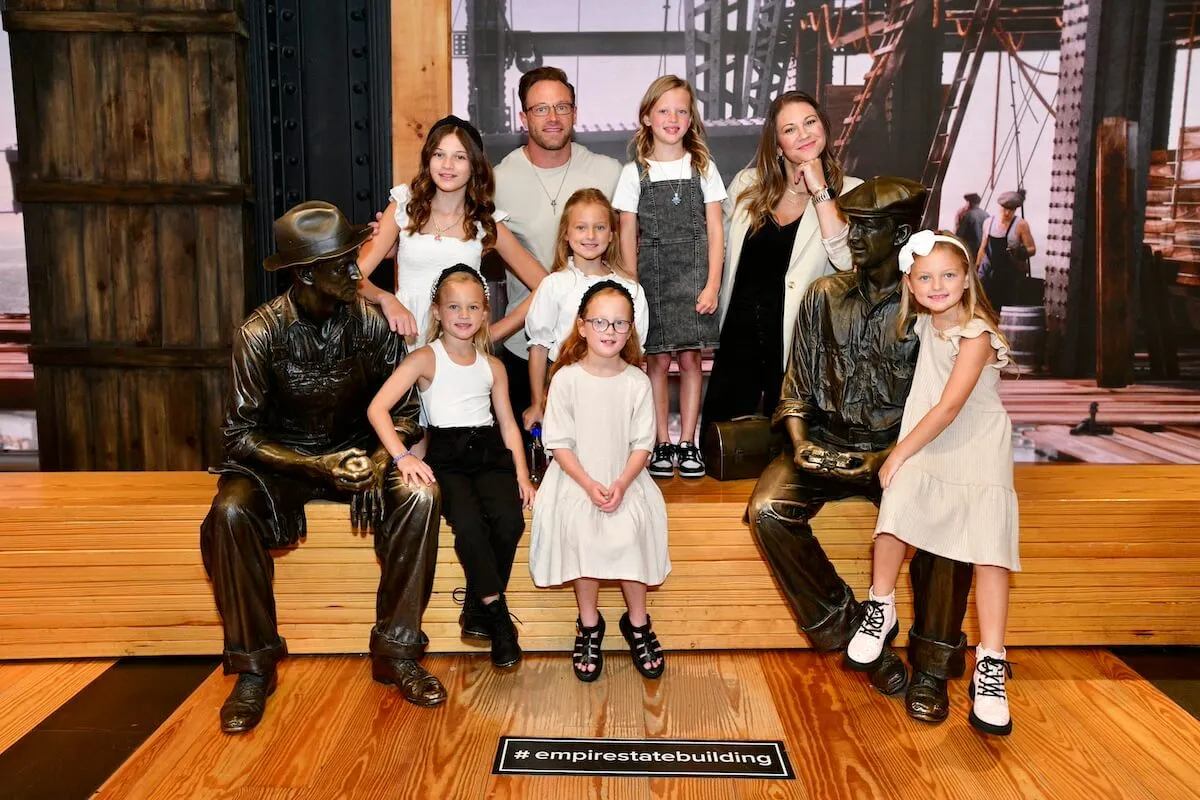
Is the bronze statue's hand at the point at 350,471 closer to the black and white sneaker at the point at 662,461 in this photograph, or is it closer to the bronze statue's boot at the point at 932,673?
the black and white sneaker at the point at 662,461

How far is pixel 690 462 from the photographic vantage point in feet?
13.3

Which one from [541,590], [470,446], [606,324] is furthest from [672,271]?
[541,590]

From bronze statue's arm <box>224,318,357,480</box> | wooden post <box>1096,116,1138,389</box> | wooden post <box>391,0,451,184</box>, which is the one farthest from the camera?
wooden post <box>1096,116,1138,389</box>

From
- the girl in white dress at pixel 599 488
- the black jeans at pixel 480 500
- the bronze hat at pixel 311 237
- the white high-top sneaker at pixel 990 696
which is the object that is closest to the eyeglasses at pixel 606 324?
the girl in white dress at pixel 599 488

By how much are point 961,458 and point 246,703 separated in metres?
2.24

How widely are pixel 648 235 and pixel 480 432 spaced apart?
111cm

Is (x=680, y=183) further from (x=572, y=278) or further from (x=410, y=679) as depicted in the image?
(x=410, y=679)

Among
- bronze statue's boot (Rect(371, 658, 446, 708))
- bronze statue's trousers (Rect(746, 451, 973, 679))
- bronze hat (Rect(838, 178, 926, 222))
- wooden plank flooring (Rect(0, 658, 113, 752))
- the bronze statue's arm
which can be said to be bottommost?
wooden plank flooring (Rect(0, 658, 113, 752))

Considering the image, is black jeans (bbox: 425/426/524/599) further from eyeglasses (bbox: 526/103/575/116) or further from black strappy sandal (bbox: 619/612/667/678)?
eyeglasses (bbox: 526/103/575/116)

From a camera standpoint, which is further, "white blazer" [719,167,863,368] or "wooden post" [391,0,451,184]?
"wooden post" [391,0,451,184]

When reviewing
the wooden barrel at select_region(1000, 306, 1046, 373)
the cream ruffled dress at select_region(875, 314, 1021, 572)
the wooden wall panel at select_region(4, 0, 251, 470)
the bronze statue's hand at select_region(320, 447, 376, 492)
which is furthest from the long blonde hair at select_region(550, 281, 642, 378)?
the wooden barrel at select_region(1000, 306, 1046, 373)

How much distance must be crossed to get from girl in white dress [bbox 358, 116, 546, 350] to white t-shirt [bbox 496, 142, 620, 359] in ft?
0.92

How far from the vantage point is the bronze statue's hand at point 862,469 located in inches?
134

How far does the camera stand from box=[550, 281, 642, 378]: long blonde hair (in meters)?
3.33
